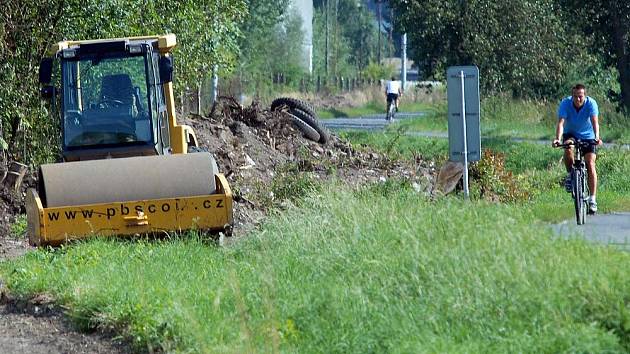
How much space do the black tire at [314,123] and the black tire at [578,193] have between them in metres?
12.4

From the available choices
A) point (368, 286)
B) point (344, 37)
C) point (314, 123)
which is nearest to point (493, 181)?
point (314, 123)

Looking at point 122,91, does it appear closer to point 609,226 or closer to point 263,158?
point 609,226

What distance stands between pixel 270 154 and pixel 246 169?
7.40ft

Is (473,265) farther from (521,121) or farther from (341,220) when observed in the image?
(521,121)

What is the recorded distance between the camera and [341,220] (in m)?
12.3

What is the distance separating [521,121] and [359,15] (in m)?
78.1

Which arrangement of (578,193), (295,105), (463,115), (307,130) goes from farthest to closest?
(295,105)
(307,130)
(578,193)
(463,115)

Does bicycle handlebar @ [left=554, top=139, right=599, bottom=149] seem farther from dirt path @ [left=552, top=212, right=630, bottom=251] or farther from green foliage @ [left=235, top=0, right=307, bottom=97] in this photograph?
green foliage @ [left=235, top=0, right=307, bottom=97]

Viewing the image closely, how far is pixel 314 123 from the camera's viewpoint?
2819cm

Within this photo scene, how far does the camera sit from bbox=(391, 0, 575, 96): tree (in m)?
36.3

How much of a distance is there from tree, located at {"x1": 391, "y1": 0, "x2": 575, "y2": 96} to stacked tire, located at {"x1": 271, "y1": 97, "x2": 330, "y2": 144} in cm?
820

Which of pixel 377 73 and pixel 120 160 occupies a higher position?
pixel 120 160

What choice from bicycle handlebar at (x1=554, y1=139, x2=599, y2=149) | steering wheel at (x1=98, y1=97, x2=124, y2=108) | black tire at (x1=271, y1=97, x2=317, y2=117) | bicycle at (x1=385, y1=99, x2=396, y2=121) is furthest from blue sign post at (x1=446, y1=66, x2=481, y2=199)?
bicycle at (x1=385, y1=99, x2=396, y2=121)

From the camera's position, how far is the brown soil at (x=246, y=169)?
36.3ft
